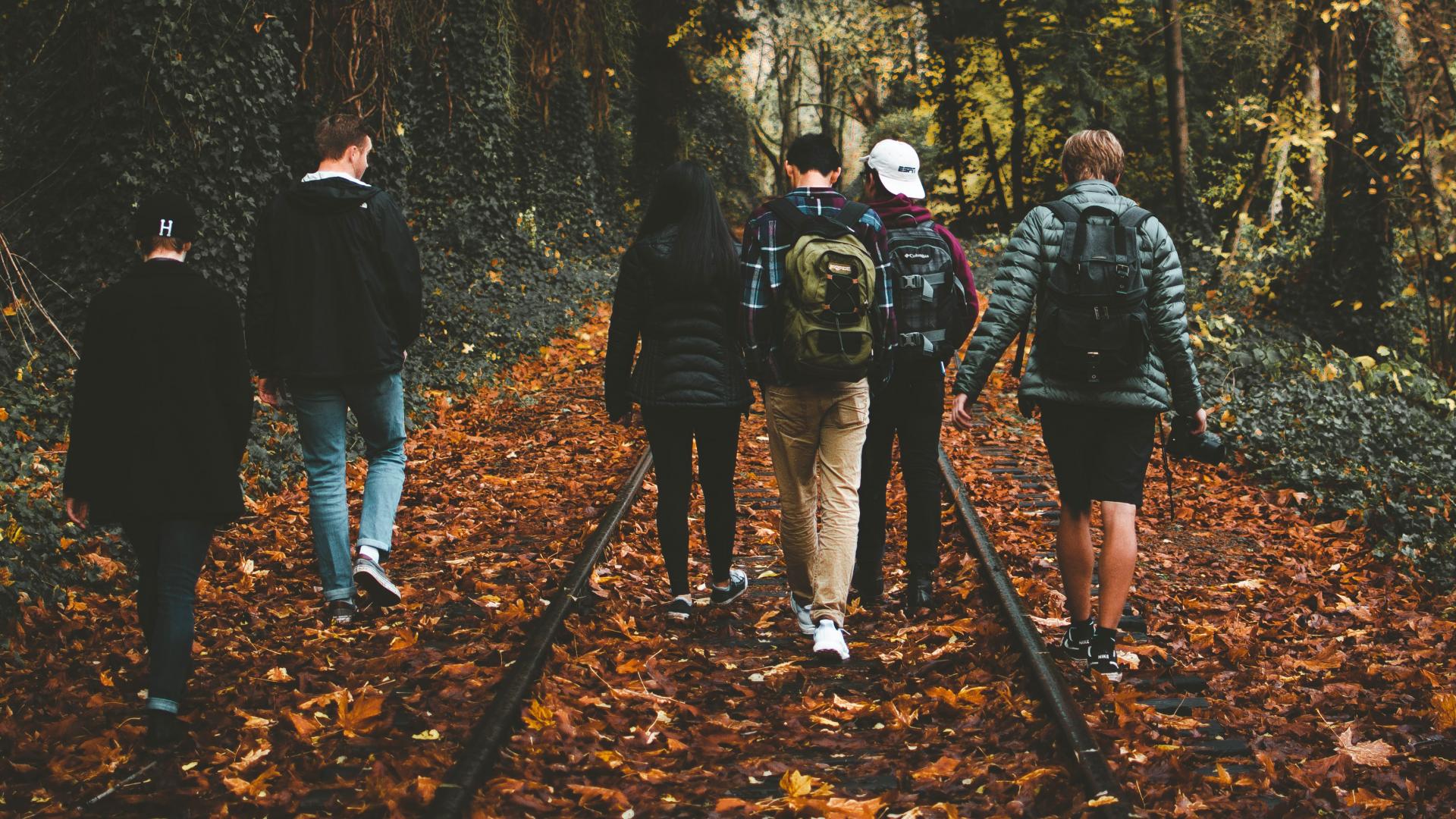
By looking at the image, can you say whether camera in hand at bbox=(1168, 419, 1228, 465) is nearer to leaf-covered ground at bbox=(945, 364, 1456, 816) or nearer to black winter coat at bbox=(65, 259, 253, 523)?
leaf-covered ground at bbox=(945, 364, 1456, 816)

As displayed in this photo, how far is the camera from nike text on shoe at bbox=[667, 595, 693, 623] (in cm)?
553

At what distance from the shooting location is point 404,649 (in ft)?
16.4

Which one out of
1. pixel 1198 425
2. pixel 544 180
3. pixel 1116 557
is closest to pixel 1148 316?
pixel 1198 425

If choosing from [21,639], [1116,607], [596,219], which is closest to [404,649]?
[21,639]

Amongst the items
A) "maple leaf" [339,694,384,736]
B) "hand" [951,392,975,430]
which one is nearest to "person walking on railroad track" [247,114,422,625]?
"maple leaf" [339,694,384,736]

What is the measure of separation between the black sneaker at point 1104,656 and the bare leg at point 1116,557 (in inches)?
2.1

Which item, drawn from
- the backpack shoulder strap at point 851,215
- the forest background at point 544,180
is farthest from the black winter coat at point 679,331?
the forest background at point 544,180

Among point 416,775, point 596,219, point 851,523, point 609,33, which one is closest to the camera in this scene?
point 416,775

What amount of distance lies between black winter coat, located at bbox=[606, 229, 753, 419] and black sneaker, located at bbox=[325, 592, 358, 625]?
1791 mm

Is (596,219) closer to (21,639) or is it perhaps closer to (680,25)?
(680,25)

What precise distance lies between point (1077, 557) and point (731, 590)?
1.80 m

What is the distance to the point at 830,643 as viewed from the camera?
4926 millimetres

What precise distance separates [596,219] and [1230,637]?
20004mm

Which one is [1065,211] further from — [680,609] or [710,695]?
[680,609]
